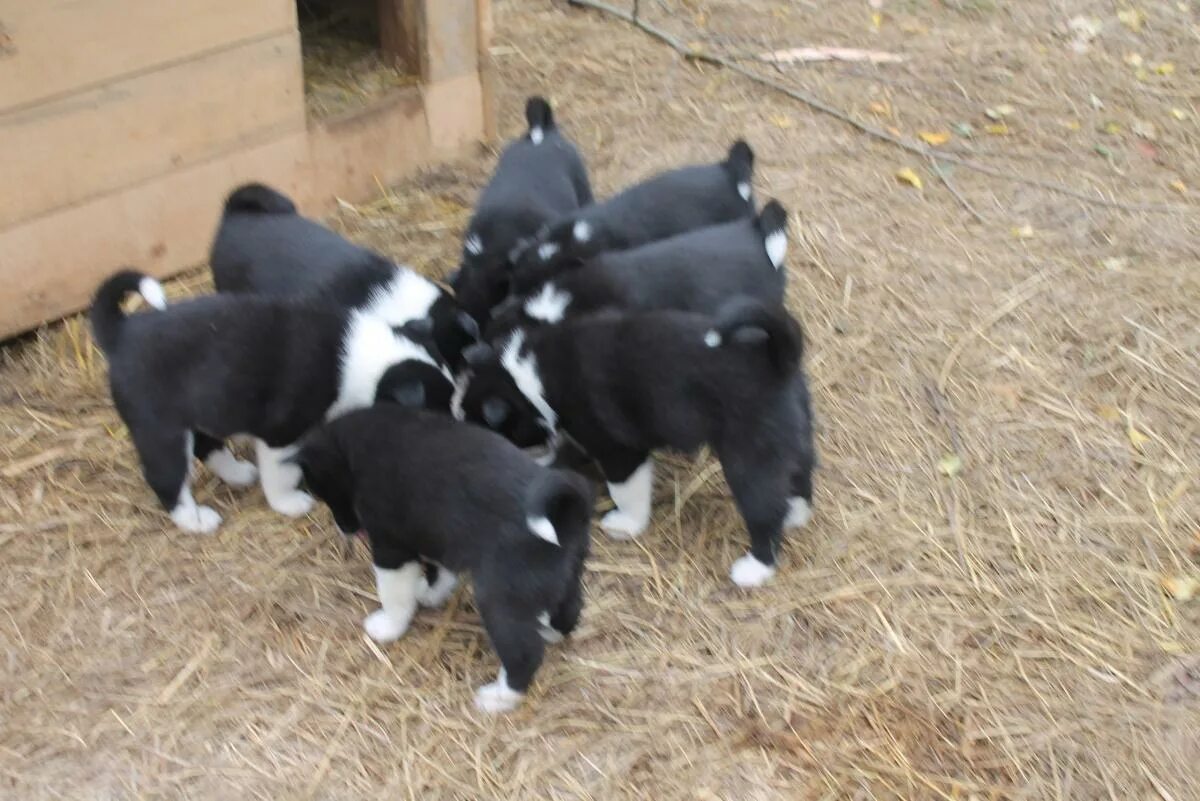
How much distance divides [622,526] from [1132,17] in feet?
19.8

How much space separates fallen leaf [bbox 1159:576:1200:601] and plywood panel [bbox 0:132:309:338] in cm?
378

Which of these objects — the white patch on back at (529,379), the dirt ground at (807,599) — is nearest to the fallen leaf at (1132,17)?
the dirt ground at (807,599)

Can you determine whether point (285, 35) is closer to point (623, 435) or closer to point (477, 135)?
point (477, 135)

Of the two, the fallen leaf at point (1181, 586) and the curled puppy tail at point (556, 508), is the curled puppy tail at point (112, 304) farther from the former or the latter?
the fallen leaf at point (1181, 586)

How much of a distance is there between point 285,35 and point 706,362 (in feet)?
8.21

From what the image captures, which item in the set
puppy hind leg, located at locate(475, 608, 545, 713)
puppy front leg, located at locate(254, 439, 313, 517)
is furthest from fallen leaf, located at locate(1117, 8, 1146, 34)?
puppy hind leg, located at locate(475, 608, 545, 713)

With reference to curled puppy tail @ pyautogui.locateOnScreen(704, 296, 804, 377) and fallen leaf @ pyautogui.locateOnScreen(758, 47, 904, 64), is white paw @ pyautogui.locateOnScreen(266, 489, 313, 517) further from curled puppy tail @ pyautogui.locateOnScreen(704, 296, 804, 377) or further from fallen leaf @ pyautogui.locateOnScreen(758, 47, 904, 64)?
fallen leaf @ pyautogui.locateOnScreen(758, 47, 904, 64)

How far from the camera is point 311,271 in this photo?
154 inches

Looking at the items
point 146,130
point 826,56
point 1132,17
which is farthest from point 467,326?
point 1132,17

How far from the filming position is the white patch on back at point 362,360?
3.49 metres

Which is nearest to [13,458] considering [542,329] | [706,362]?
[542,329]

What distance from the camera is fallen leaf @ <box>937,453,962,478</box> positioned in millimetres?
3986

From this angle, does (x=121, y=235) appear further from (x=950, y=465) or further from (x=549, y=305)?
(x=950, y=465)

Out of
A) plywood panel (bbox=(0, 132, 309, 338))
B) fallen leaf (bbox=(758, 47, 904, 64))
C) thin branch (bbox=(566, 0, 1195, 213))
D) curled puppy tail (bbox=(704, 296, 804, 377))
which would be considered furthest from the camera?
fallen leaf (bbox=(758, 47, 904, 64))
